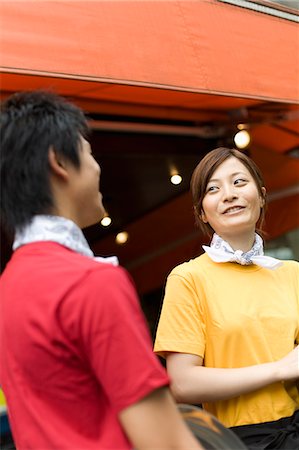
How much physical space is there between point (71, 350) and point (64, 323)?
5cm

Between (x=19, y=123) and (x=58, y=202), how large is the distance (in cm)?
16

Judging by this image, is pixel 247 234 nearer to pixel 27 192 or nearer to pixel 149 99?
pixel 27 192

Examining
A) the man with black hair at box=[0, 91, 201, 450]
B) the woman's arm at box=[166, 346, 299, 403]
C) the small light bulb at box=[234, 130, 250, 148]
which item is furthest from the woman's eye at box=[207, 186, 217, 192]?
the small light bulb at box=[234, 130, 250, 148]

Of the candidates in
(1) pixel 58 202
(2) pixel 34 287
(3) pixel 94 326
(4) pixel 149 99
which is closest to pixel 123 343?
(3) pixel 94 326

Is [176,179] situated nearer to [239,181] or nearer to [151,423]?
[239,181]

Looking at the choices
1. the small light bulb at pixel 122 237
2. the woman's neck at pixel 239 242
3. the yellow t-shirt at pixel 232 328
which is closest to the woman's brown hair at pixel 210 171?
the woman's neck at pixel 239 242

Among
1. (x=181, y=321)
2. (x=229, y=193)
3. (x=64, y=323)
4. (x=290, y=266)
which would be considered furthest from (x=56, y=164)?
(x=290, y=266)

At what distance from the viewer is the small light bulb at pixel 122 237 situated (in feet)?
16.6

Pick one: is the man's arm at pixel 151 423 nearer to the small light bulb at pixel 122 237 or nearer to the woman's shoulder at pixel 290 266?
the woman's shoulder at pixel 290 266

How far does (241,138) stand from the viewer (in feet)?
13.1

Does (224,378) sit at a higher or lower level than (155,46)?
lower

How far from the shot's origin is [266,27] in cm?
317

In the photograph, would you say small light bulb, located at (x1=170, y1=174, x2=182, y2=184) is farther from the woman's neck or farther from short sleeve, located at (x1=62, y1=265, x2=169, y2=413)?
short sleeve, located at (x1=62, y1=265, x2=169, y2=413)

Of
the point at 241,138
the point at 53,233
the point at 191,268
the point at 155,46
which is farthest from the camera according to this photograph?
the point at 241,138
